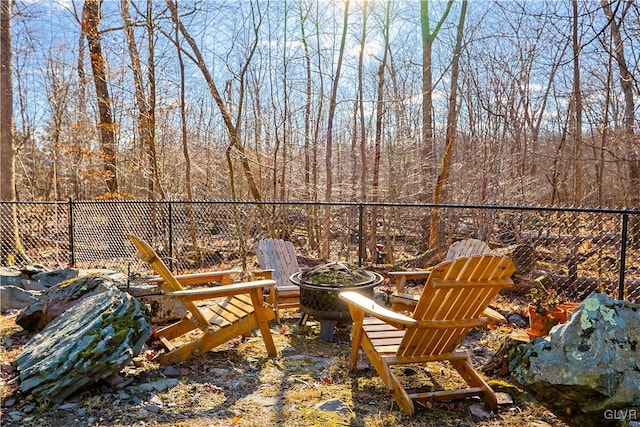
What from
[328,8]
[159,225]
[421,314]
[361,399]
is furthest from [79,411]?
[328,8]

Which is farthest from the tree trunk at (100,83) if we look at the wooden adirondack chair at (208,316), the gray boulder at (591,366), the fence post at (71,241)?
the gray boulder at (591,366)

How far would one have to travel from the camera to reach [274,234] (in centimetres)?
855

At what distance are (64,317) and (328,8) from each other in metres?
9.02

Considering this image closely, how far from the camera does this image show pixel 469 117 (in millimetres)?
11797

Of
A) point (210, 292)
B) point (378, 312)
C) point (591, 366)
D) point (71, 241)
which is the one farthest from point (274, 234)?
point (591, 366)

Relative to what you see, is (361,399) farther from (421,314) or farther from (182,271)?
(182,271)

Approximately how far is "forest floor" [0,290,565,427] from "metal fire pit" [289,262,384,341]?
10.8 inches

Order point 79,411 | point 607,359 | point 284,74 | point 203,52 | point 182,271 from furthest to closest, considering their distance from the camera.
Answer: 1. point 284,74
2. point 203,52
3. point 182,271
4. point 79,411
5. point 607,359

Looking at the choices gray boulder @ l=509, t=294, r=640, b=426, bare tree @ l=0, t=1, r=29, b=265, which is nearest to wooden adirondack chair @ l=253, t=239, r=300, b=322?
gray boulder @ l=509, t=294, r=640, b=426

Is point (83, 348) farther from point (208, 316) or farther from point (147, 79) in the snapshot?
point (147, 79)

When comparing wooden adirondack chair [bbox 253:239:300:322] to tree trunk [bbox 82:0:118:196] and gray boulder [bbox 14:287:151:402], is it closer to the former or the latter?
gray boulder [bbox 14:287:151:402]

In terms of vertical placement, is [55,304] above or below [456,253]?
below

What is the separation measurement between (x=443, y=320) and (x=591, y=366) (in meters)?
0.71

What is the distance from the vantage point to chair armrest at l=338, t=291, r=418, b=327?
2.29m
